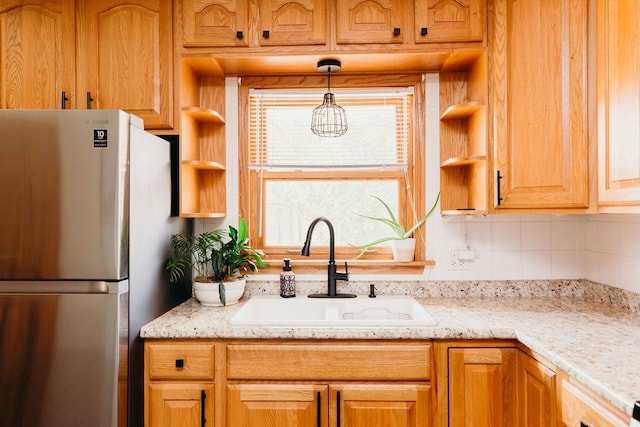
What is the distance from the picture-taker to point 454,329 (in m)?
1.56

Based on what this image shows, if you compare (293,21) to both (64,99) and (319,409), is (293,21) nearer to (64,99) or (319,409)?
(64,99)

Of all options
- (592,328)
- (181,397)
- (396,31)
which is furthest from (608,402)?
(396,31)

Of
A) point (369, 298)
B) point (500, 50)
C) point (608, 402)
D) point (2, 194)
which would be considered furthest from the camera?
point (369, 298)

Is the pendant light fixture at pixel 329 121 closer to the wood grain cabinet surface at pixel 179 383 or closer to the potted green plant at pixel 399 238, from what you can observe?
the potted green plant at pixel 399 238

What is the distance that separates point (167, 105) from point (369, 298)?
1.34 meters

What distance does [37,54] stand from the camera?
189 centimetres

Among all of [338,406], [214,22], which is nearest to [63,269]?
[338,406]

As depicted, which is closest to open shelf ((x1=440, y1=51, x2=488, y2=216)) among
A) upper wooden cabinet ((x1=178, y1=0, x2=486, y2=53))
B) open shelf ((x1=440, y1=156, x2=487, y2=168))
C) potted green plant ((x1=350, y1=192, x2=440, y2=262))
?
open shelf ((x1=440, y1=156, x2=487, y2=168))

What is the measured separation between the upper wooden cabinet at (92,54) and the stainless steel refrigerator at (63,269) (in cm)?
42

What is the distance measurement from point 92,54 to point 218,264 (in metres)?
1.12

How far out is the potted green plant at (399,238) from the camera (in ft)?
7.10

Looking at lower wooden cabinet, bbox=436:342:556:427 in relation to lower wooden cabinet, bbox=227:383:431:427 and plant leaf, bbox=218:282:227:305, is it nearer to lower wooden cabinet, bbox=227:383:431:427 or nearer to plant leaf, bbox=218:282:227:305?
lower wooden cabinet, bbox=227:383:431:427

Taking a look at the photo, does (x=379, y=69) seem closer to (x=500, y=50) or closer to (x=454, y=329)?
(x=500, y=50)

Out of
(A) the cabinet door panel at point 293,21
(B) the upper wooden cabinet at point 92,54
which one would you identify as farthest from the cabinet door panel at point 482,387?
(B) the upper wooden cabinet at point 92,54
